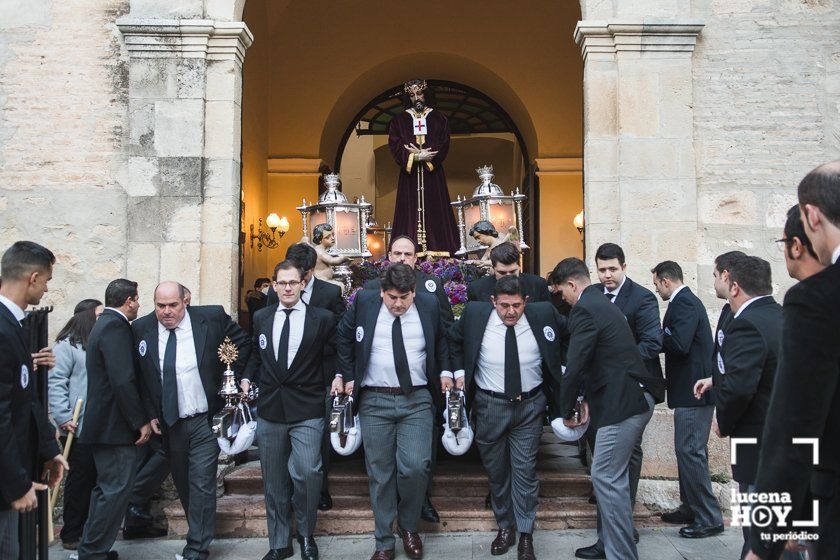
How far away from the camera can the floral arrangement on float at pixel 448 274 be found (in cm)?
643

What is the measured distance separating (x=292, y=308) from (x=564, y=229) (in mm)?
7735

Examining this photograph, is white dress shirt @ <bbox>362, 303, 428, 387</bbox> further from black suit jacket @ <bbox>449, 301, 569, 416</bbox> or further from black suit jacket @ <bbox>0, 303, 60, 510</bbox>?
black suit jacket @ <bbox>0, 303, 60, 510</bbox>

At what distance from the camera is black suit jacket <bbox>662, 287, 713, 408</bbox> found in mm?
5102

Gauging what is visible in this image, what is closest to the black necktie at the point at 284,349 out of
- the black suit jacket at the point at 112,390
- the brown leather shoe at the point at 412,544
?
the black suit jacket at the point at 112,390

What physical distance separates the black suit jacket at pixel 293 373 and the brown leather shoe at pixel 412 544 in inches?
37.0

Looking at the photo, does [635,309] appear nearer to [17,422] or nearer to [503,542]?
[503,542]

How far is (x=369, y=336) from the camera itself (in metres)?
4.82

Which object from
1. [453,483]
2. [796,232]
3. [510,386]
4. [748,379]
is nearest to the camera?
[796,232]

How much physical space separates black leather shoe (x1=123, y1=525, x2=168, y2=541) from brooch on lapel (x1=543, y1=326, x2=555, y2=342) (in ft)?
10.1

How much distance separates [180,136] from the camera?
6.35m

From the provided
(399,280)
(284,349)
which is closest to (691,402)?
(399,280)

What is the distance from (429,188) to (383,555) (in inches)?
207

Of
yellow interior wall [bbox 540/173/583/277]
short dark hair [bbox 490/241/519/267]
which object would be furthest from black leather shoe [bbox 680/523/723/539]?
yellow interior wall [bbox 540/173/583/277]

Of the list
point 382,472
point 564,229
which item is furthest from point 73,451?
point 564,229
